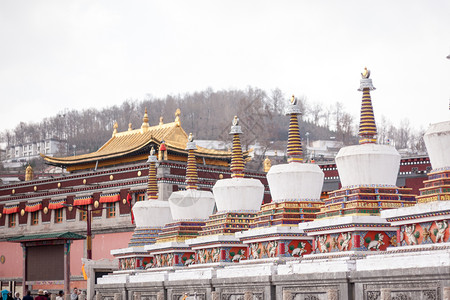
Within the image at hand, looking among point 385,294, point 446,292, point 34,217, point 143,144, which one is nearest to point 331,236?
point 385,294

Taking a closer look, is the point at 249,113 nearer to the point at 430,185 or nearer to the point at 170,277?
the point at 170,277

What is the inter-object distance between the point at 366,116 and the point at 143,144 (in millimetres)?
30539

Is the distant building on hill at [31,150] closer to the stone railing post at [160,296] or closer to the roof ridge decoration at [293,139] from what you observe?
the stone railing post at [160,296]

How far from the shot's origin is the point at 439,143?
16844 millimetres

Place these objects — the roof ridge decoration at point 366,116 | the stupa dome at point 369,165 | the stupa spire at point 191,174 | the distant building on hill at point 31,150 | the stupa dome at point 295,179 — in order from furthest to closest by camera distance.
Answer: the distant building on hill at point 31,150
the stupa spire at point 191,174
the stupa dome at point 295,179
the roof ridge decoration at point 366,116
the stupa dome at point 369,165

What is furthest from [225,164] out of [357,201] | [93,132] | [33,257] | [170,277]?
[93,132]

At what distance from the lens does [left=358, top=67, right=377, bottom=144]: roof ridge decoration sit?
19609 millimetres

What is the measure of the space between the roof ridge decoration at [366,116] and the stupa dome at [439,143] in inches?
100

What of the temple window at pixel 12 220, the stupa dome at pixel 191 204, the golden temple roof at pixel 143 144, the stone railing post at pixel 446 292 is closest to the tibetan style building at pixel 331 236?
the stone railing post at pixel 446 292

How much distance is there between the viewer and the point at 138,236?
32500 mm

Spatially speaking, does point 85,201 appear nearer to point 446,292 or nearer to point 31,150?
point 446,292

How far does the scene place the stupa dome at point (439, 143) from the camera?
16.7 m

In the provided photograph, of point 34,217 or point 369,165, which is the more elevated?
point 34,217

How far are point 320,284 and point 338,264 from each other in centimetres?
73
